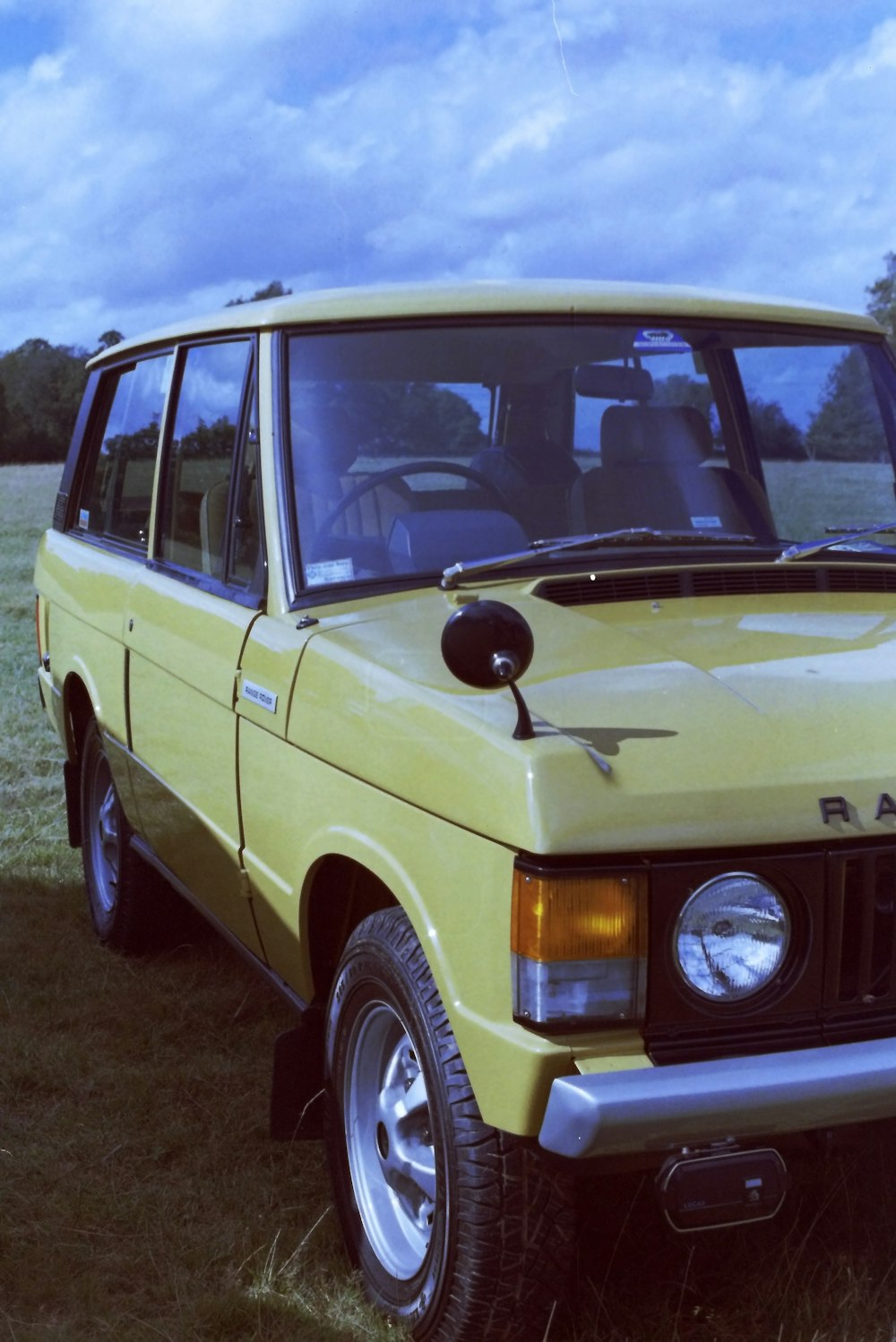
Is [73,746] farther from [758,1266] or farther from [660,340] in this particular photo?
[758,1266]

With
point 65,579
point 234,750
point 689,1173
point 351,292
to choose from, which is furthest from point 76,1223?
point 65,579

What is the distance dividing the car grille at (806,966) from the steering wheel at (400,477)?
1.41 metres

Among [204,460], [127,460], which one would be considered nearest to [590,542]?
[204,460]

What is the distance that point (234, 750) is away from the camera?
12.0ft

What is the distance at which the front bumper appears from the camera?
88.7 inches

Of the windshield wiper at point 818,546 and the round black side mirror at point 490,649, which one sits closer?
the round black side mirror at point 490,649

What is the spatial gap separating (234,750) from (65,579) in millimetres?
2268

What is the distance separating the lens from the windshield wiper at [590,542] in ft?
10.5

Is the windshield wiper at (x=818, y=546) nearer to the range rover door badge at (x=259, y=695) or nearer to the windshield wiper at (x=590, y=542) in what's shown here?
the windshield wiper at (x=590, y=542)

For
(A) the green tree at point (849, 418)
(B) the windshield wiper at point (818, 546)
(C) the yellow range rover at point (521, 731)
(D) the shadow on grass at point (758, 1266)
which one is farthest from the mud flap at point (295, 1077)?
(A) the green tree at point (849, 418)

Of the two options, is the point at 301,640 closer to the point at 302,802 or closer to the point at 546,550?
the point at 302,802

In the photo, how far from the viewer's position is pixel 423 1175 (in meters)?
2.86

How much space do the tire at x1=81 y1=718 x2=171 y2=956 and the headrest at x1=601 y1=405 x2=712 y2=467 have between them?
2265 mm

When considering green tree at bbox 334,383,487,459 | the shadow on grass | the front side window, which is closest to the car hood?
green tree at bbox 334,383,487,459
